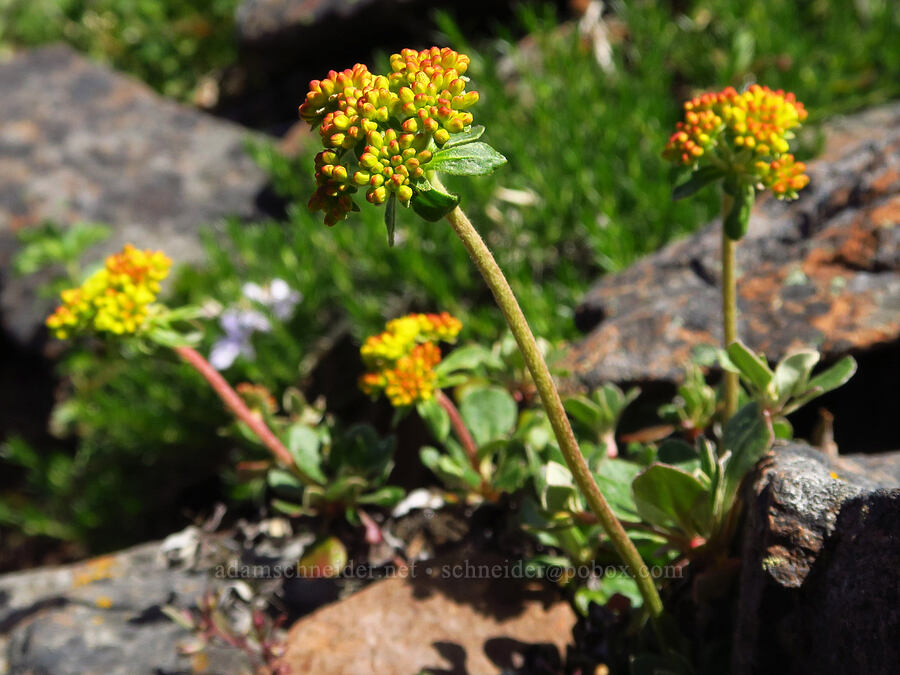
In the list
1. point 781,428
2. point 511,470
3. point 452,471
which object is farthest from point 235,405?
point 781,428

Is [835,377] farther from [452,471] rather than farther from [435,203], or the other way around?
[435,203]

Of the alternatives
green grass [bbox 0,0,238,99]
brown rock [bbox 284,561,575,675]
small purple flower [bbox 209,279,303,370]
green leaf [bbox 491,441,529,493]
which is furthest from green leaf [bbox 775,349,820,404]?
green grass [bbox 0,0,238,99]

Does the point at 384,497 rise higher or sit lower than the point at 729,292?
lower

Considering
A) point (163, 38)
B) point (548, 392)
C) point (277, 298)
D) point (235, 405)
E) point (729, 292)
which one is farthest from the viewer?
point (163, 38)

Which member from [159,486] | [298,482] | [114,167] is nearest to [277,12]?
[114,167]

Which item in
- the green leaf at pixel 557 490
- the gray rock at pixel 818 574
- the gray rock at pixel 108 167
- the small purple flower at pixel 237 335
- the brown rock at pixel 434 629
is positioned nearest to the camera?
the gray rock at pixel 818 574

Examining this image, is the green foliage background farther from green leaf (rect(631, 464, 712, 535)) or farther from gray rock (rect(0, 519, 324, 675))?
green leaf (rect(631, 464, 712, 535))

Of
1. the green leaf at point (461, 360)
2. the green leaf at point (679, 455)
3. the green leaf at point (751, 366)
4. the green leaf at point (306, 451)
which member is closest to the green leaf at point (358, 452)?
the green leaf at point (306, 451)

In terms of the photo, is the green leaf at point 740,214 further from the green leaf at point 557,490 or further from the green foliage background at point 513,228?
the green foliage background at point 513,228
